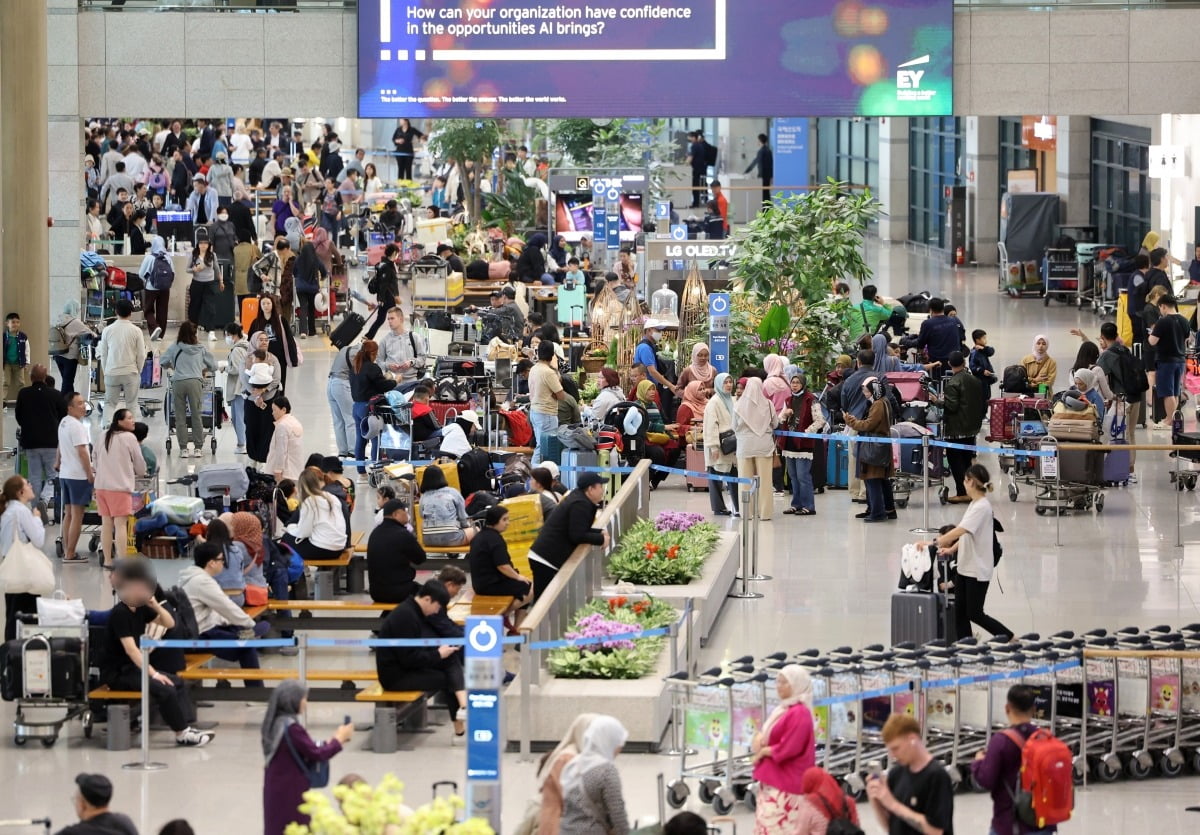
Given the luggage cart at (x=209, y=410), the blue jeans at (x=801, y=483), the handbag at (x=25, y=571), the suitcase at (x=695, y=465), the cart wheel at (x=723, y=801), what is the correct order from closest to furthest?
the cart wheel at (x=723, y=801) < the handbag at (x=25, y=571) < the blue jeans at (x=801, y=483) < the suitcase at (x=695, y=465) < the luggage cart at (x=209, y=410)

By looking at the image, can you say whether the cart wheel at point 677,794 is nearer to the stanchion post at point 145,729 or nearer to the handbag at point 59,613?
the stanchion post at point 145,729

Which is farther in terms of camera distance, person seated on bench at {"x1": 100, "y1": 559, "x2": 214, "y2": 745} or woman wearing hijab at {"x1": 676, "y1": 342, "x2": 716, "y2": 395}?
woman wearing hijab at {"x1": 676, "y1": 342, "x2": 716, "y2": 395}

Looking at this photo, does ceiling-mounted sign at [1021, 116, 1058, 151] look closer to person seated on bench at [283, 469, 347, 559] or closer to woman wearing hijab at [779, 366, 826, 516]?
woman wearing hijab at [779, 366, 826, 516]

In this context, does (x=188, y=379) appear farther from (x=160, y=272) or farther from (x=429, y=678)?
(x=429, y=678)

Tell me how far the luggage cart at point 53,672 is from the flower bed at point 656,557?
160 inches

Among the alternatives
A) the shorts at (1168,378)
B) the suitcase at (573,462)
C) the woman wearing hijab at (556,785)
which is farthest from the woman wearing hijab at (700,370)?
the woman wearing hijab at (556,785)

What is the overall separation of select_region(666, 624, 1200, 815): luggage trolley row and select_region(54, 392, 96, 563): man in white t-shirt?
6652 mm

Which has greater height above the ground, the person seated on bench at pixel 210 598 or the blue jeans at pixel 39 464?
the blue jeans at pixel 39 464

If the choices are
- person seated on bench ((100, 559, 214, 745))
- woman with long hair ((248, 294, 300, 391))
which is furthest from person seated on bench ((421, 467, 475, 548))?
woman with long hair ((248, 294, 300, 391))

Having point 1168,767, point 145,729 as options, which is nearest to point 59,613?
point 145,729

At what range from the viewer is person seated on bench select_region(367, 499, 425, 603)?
46.9 ft

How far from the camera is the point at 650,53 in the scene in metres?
23.9

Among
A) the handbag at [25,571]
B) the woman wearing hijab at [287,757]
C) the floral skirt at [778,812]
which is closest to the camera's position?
the floral skirt at [778,812]

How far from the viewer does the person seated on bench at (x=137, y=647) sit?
1241 cm
